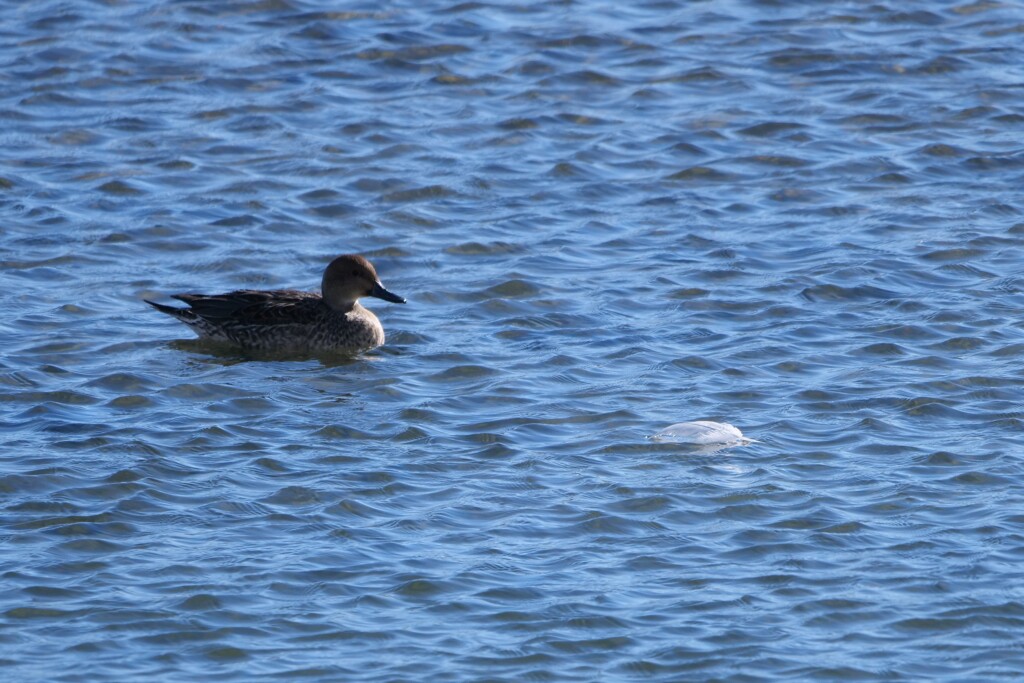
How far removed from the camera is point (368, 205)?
45.0ft

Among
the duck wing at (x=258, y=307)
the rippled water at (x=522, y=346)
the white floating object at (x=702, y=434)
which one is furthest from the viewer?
the duck wing at (x=258, y=307)

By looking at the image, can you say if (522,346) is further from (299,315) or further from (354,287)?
(299,315)

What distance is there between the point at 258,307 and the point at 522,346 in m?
1.73

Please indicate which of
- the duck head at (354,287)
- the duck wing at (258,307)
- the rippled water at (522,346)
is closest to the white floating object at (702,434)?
the rippled water at (522,346)

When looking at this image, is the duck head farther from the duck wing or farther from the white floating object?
the white floating object

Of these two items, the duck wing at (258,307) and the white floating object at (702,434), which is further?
the duck wing at (258,307)

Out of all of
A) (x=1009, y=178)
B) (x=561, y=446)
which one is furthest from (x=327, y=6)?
(x=561, y=446)

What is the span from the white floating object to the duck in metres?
2.75

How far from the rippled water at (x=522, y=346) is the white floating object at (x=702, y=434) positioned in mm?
161

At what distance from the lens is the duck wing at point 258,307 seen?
11656mm

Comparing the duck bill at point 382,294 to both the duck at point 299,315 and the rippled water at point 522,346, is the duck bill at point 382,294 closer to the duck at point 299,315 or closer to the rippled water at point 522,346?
the duck at point 299,315

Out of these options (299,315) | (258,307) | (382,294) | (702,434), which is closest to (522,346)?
(382,294)

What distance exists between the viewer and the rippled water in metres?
7.70

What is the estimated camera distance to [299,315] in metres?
11.9
